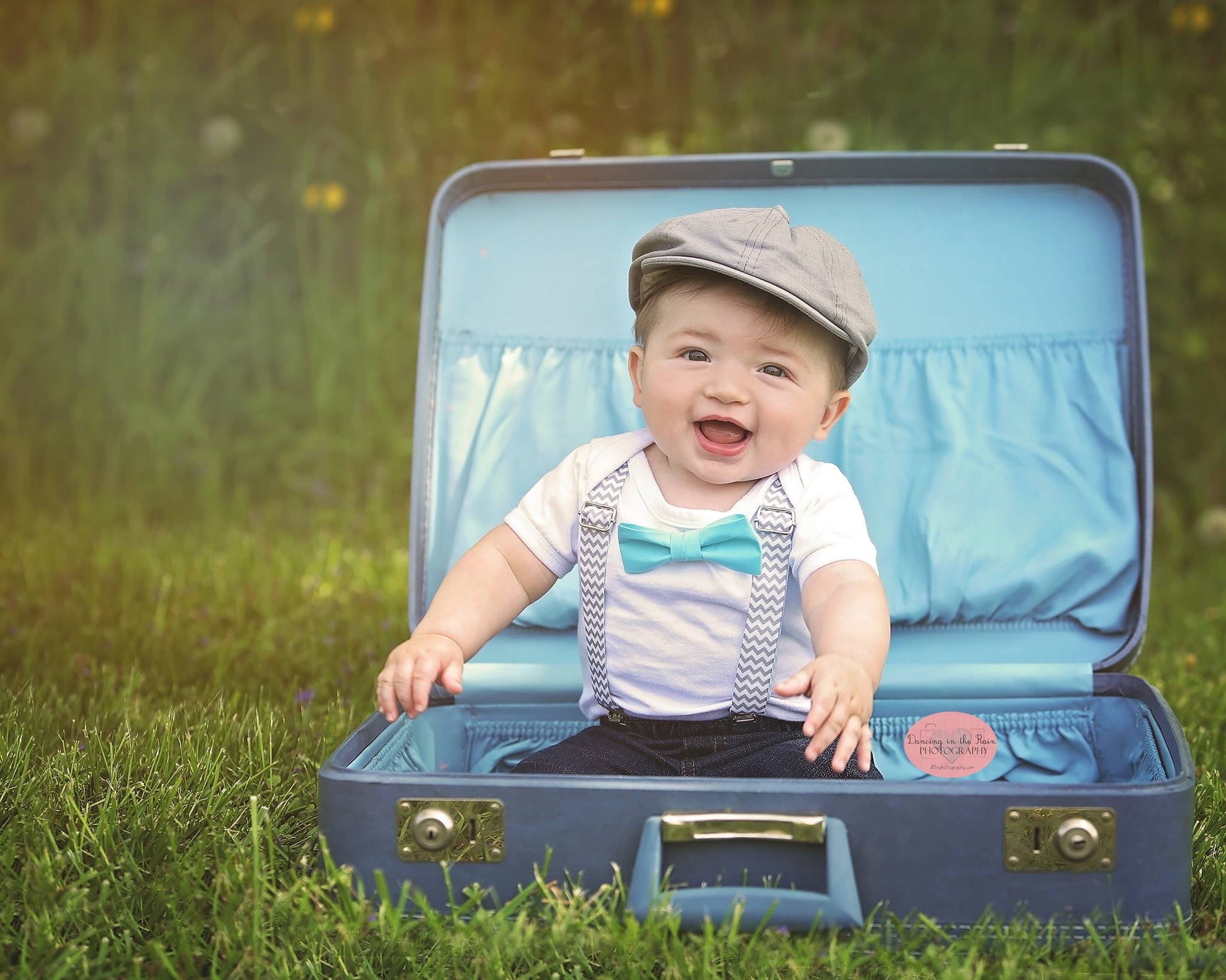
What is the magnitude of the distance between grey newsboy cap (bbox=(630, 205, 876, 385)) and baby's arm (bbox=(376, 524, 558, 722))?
43 centimetres

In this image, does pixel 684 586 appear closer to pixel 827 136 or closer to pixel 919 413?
pixel 919 413

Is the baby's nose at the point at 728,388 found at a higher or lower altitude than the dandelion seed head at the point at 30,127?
lower

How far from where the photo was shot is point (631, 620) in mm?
1660

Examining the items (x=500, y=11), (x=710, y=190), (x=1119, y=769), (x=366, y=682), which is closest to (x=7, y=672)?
(x=366, y=682)

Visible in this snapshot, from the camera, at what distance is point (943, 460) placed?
6.77 feet

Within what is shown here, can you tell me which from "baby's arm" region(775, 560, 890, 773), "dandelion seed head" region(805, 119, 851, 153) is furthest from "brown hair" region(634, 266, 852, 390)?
"dandelion seed head" region(805, 119, 851, 153)

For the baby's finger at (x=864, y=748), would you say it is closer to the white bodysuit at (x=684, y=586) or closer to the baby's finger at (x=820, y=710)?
the baby's finger at (x=820, y=710)

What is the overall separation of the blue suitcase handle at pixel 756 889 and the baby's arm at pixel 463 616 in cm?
→ 31

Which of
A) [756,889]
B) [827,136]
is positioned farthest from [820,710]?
[827,136]

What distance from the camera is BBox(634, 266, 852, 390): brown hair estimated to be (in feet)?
5.13

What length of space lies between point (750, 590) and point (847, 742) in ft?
1.05

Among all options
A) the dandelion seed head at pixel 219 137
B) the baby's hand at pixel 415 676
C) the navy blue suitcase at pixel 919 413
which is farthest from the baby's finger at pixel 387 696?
the dandelion seed head at pixel 219 137

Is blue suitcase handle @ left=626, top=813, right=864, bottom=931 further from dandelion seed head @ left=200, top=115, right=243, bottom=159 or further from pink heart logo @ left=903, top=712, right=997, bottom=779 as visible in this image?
dandelion seed head @ left=200, top=115, right=243, bottom=159

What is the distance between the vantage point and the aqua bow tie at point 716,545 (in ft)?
5.26
